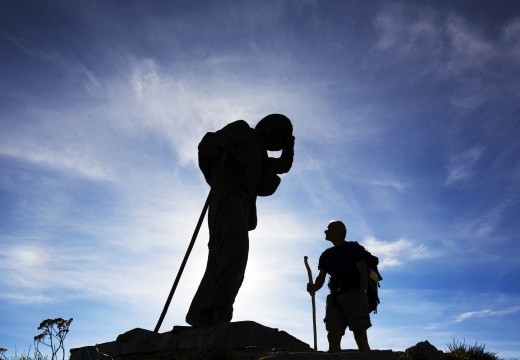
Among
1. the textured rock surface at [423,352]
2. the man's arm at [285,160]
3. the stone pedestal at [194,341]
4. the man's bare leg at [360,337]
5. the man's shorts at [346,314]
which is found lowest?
the textured rock surface at [423,352]

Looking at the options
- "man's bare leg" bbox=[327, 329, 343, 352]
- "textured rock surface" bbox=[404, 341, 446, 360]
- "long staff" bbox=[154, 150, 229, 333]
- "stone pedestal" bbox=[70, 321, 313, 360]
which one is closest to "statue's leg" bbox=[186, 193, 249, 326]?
"long staff" bbox=[154, 150, 229, 333]

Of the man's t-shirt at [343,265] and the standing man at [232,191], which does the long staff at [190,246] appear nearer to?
the standing man at [232,191]

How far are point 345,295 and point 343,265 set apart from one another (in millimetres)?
339

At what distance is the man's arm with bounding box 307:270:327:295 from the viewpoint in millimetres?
6098

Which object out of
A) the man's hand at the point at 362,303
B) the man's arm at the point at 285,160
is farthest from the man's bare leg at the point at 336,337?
the man's arm at the point at 285,160

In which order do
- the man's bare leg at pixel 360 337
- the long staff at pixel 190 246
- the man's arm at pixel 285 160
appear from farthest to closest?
the man's arm at pixel 285 160 → the man's bare leg at pixel 360 337 → the long staff at pixel 190 246

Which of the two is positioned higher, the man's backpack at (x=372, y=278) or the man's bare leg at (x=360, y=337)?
the man's backpack at (x=372, y=278)

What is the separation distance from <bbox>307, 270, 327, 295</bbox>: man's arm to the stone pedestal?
1.62 metres

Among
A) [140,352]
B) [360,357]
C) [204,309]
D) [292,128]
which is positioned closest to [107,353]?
[140,352]

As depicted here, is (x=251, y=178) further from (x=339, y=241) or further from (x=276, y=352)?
(x=276, y=352)

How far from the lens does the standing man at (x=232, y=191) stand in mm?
5168

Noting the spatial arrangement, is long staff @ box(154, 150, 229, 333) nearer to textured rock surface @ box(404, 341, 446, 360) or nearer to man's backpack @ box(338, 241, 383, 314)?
man's backpack @ box(338, 241, 383, 314)

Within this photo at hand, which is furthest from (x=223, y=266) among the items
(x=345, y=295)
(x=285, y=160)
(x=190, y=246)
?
(x=285, y=160)

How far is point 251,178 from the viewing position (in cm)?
606
